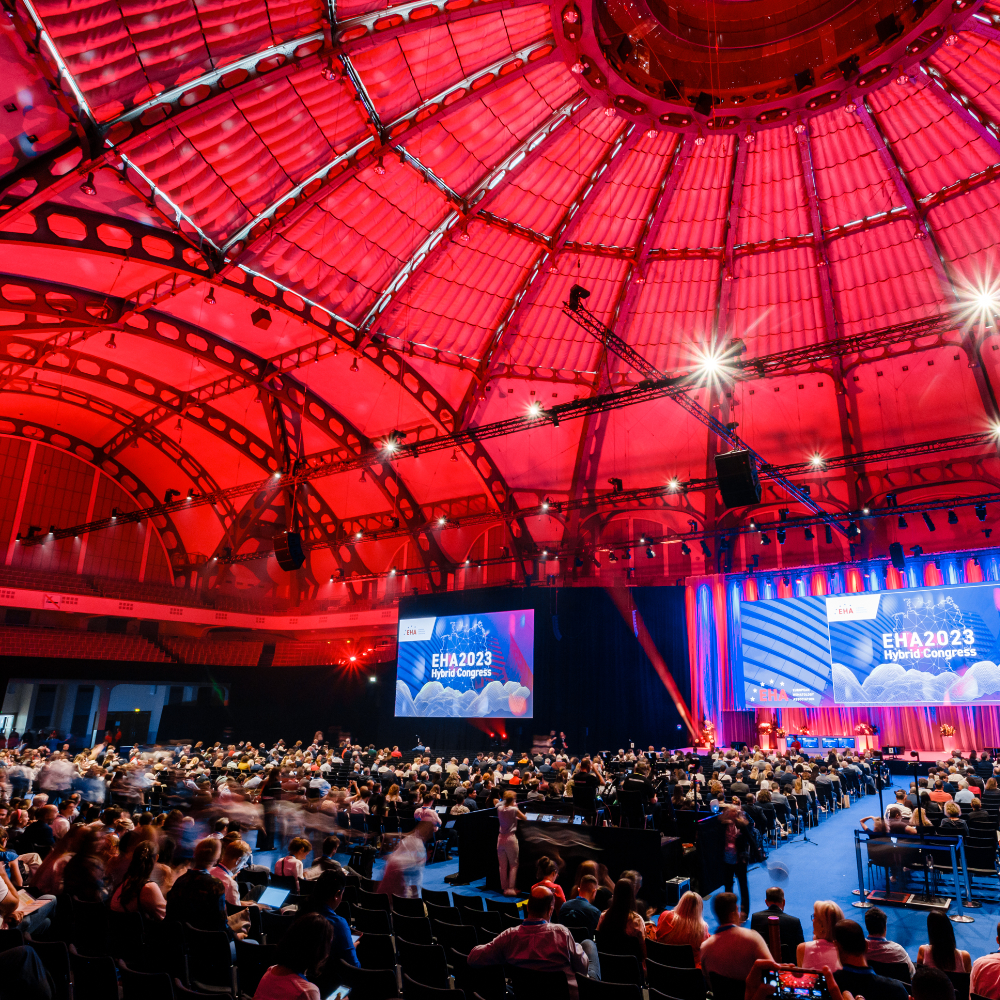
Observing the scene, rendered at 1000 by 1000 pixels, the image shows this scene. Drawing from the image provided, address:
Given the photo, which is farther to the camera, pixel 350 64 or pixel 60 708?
pixel 60 708

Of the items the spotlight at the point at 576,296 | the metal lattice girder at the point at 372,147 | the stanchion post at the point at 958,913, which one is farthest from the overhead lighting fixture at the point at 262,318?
the stanchion post at the point at 958,913

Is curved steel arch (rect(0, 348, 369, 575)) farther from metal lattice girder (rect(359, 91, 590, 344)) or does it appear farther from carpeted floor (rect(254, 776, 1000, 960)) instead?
carpeted floor (rect(254, 776, 1000, 960))

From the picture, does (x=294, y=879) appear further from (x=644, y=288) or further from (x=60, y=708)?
(x=60, y=708)

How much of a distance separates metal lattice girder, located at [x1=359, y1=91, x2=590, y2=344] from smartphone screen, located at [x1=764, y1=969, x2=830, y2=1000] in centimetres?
1519

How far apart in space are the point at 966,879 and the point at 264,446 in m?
25.6

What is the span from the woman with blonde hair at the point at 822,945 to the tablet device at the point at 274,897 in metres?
4.17

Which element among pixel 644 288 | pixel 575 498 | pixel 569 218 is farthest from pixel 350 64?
pixel 575 498

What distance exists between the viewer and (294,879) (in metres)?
→ 7.32

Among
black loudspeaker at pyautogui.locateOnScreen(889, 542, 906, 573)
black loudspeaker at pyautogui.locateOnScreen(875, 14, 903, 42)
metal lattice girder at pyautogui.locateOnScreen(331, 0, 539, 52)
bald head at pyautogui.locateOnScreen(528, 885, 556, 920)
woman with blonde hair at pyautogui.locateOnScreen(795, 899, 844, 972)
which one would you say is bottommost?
woman with blonde hair at pyautogui.locateOnScreen(795, 899, 844, 972)

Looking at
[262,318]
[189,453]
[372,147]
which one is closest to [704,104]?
[372,147]

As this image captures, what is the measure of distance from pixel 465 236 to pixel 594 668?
49.9 feet

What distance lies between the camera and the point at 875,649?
73.2 feet

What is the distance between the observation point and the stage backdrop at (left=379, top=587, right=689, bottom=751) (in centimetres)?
2475

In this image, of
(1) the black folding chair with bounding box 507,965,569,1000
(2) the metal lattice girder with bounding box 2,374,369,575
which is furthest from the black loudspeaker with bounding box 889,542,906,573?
(1) the black folding chair with bounding box 507,965,569,1000
